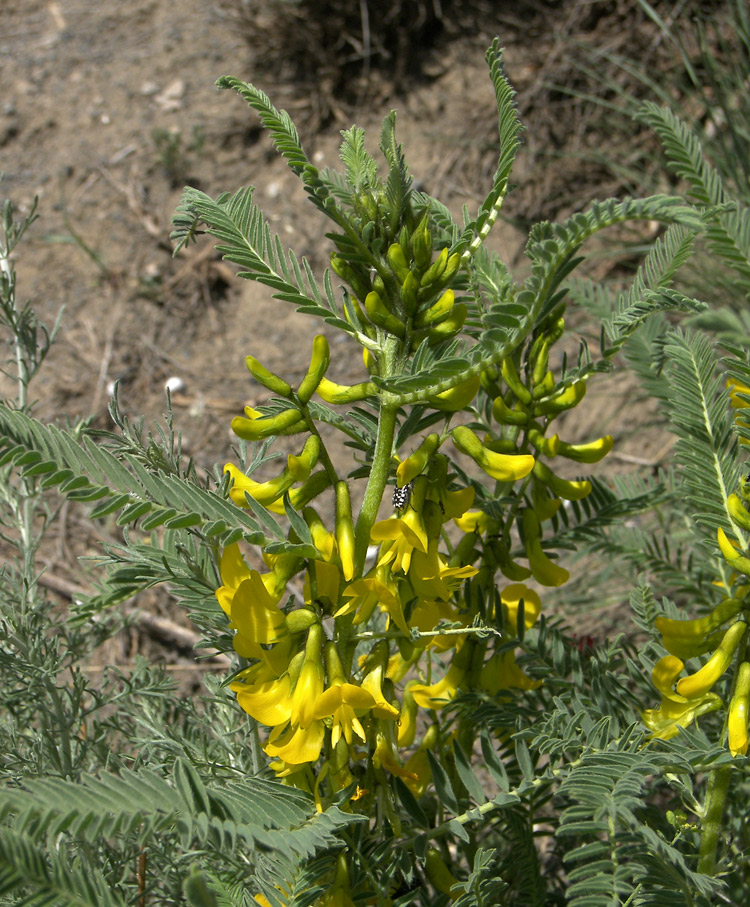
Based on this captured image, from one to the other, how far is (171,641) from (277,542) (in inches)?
75.9

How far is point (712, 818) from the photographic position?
109 centimetres

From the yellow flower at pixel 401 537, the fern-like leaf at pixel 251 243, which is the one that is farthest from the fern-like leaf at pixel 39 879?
the fern-like leaf at pixel 251 243

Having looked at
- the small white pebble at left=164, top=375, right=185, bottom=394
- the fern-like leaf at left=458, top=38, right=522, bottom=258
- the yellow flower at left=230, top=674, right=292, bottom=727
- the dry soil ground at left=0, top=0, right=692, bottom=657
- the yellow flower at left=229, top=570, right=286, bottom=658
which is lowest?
the small white pebble at left=164, top=375, right=185, bottom=394

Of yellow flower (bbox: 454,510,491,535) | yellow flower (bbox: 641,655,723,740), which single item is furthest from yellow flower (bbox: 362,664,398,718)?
yellow flower (bbox: 641,655,723,740)

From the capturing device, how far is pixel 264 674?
103 centimetres

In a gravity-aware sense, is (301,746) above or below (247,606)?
below

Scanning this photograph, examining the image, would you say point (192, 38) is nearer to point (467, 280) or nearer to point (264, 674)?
point (467, 280)

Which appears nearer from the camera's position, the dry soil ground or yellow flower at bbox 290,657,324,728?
yellow flower at bbox 290,657,324,728

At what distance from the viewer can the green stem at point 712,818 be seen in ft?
3.53

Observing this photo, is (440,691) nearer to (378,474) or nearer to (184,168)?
(378,474)

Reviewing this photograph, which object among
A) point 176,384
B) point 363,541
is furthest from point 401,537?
point 176,384

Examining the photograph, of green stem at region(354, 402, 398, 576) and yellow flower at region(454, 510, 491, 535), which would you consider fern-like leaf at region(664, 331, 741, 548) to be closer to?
yellow flower at region(454, 510, 491, 535)

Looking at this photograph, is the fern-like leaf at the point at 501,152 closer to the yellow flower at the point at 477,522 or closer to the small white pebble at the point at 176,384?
the yellow flower at the point at 477,522

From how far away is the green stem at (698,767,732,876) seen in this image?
1.08m
